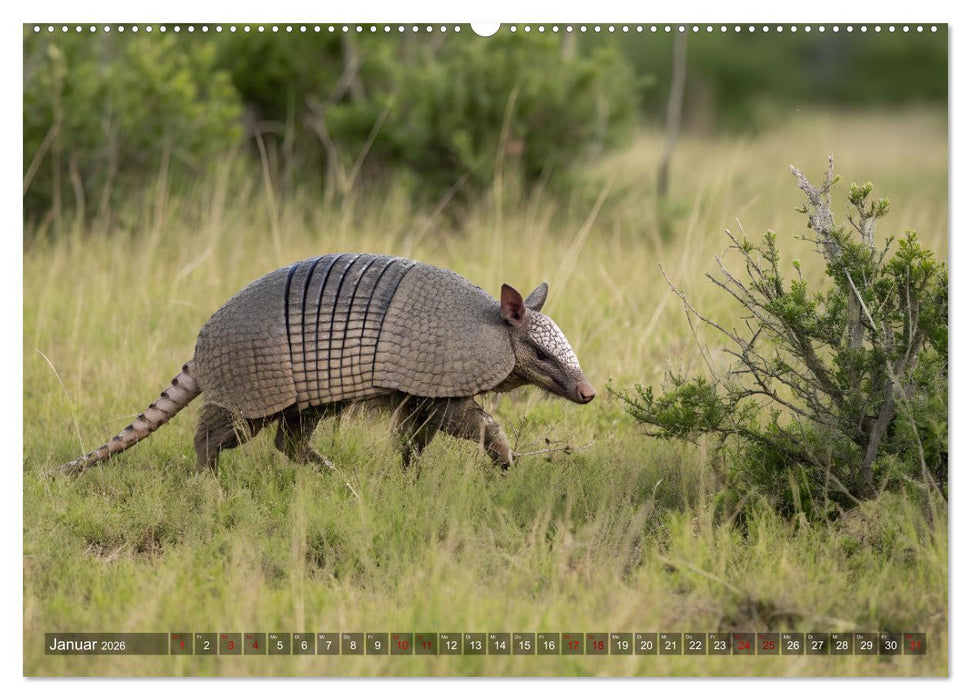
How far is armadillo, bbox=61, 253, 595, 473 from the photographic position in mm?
5227

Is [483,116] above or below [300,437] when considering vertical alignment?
above

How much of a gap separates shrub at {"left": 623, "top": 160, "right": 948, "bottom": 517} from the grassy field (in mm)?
178

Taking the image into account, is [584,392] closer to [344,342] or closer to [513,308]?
[513,308]

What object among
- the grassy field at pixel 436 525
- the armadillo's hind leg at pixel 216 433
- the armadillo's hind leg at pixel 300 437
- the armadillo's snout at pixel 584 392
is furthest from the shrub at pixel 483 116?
the armadillo's snout at pixel 584 392

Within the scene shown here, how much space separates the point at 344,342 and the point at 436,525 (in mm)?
937

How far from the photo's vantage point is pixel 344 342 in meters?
5.21

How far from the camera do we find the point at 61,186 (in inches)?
392

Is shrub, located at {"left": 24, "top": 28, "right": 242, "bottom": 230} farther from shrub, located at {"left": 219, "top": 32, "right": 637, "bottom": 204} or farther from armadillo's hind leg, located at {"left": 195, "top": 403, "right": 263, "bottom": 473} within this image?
armadillo's hind leg, located at {"left": 195, "top": 403, "right": 263, "bottom": 473}

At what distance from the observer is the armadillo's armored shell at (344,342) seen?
522cm

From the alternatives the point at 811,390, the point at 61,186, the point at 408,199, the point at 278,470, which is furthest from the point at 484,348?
the point at 61,186

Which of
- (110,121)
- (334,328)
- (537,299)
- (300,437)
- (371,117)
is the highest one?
(371,117)

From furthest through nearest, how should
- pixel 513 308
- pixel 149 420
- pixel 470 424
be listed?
pixel 149 420 < pixel 470 424 < pixel 513 308

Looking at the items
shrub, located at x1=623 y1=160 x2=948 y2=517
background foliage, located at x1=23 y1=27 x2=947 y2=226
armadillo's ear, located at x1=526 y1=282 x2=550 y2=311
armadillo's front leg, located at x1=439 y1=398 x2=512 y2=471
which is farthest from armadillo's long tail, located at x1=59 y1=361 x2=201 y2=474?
background foliage, located at x1=23 y1=27 x2=947 y2=226

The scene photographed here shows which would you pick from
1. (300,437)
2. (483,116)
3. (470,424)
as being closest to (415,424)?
(470,424)
